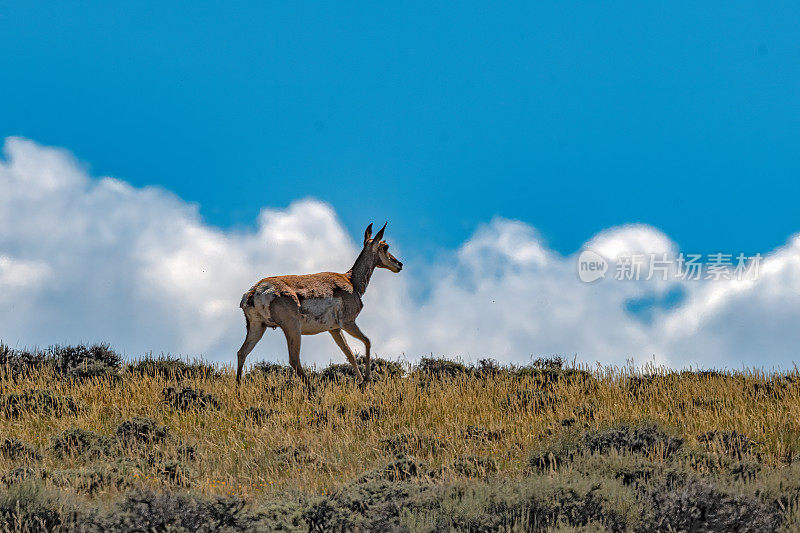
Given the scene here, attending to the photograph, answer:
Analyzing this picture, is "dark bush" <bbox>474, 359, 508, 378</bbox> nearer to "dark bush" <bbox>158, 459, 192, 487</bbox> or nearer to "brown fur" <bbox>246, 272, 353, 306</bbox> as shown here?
"brown fur" <bbox>246, 272, 353, 306</bbox>

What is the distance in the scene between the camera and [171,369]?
723 inches

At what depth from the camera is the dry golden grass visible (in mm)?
9898

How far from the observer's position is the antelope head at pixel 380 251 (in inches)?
689

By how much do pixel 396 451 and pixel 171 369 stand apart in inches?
375

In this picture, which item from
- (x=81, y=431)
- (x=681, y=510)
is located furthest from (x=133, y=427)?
(x=681, y=510)

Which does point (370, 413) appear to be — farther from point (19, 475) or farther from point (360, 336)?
point (19, 475)

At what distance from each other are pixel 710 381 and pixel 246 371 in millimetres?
10111

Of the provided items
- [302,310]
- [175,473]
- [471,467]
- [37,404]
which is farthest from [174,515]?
[302,310]

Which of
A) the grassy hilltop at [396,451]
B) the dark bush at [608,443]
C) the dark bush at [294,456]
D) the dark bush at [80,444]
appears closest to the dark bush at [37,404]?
the grassy hilltop at [396,451]

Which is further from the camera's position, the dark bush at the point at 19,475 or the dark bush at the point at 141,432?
the dark bush at the point at 141,432

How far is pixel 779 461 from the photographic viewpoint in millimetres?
9695

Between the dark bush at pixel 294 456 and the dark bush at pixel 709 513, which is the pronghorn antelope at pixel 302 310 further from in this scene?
the dark bush at pixel 709 513

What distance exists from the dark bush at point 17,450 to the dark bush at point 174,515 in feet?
13.5

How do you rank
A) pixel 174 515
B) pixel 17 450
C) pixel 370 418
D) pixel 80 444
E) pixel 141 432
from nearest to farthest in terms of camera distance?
pixel 174 515
pixel 17 450
pixel 80 444
pixel 141 432
pixel 370 418
